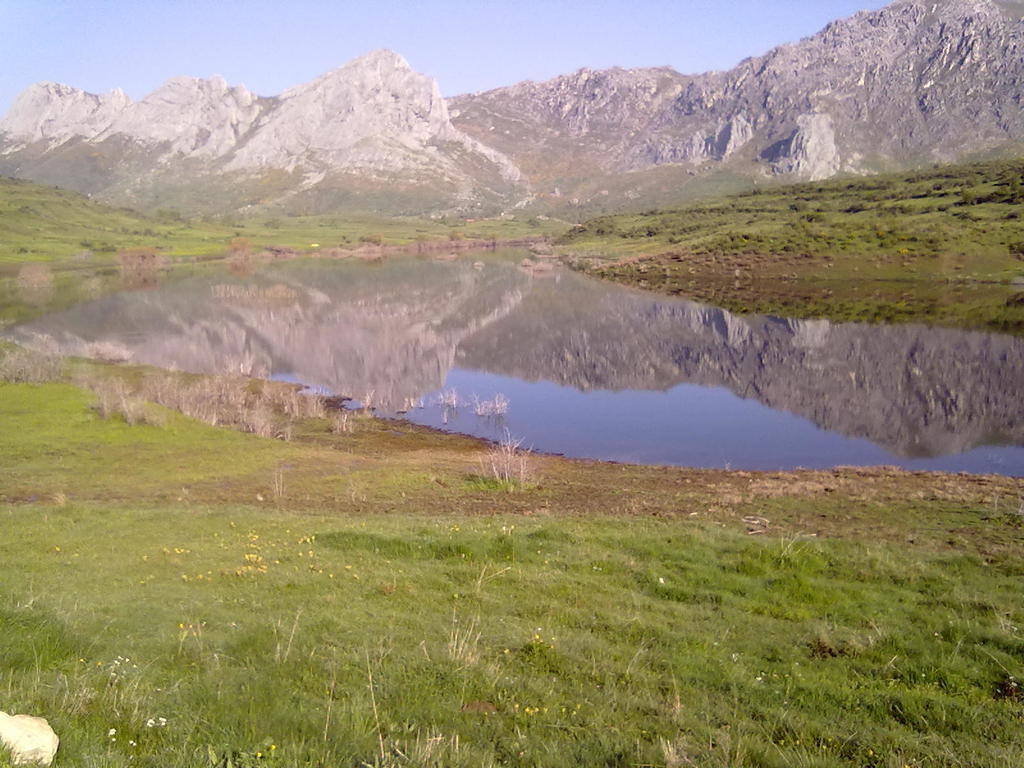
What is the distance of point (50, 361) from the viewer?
4694cm

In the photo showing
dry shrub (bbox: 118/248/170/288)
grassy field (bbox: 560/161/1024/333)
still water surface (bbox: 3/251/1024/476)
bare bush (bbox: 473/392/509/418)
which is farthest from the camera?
dry shrub (bbox: 118/248/170/288)

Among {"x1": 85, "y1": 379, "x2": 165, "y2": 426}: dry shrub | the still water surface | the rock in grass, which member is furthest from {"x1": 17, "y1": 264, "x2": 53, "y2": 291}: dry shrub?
the rock in grass

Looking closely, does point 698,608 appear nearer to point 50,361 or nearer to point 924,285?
point 50,361

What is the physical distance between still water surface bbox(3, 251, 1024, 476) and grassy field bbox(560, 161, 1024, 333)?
15.9 m

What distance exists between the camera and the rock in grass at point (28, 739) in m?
5.60

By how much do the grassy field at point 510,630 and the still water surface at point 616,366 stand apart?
1771cm

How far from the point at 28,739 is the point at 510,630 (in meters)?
6.89

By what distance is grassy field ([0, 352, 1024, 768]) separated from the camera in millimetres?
7246

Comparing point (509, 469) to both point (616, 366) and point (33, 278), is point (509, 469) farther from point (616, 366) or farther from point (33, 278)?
point (33, 278)

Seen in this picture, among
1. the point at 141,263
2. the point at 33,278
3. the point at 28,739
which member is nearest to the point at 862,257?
the point at 28,739

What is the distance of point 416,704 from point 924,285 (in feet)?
410

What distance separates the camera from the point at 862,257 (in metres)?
131

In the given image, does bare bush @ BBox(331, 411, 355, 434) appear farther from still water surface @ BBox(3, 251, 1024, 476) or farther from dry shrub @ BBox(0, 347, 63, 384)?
dry shrub @ BBox(0, 347, 63, 384)

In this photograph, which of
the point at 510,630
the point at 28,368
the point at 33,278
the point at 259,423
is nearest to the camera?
the point at 510,630
